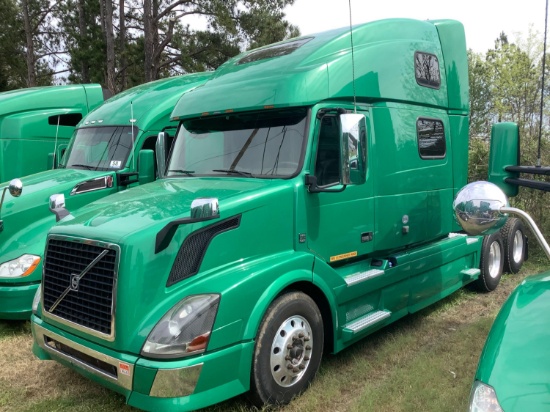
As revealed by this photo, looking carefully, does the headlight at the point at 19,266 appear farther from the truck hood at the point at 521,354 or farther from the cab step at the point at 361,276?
the truck hood at the point at 521,354

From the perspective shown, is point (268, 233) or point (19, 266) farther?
point (19, 266)

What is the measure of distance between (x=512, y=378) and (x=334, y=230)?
8.68ft

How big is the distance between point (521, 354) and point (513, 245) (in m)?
6.81

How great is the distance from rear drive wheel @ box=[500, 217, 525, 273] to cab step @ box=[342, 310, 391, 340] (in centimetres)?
397

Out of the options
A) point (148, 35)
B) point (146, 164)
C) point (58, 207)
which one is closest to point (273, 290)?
point (58, 207)

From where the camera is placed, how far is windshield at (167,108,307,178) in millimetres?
4191

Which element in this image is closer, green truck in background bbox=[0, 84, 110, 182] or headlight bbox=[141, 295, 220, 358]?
headlight bbox=[141, 295, 220, 358]

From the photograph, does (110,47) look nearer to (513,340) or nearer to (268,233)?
(268,233)

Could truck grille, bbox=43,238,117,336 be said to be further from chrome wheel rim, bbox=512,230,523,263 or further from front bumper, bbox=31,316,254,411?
chrome wheel rim, bbox=512,230,523,263

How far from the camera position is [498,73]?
20047mm

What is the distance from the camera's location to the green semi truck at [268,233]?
3.27 meters

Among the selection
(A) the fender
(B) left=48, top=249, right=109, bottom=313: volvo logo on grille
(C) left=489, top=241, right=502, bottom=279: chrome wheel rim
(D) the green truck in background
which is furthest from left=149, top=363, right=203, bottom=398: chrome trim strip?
(D) the green truck in background

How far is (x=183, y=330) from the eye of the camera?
319 centimetres

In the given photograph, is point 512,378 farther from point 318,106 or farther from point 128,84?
point 128,84
